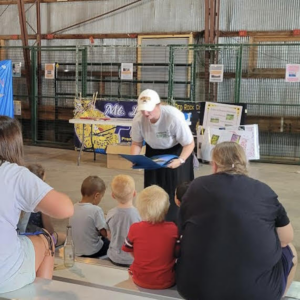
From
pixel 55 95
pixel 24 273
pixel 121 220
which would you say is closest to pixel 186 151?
pixel 121 220

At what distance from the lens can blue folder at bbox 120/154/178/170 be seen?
10.7 ft

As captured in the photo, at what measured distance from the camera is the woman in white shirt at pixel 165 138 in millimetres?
3393

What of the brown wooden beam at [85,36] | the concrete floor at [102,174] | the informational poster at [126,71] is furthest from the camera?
the brown wooden beam at [85,36]

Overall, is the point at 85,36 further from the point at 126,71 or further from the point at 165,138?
the point at 165,138

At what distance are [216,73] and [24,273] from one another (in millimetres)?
7012

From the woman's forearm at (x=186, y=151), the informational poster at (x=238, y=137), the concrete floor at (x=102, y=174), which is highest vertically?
the woman's forearm at (x=186, y=151)

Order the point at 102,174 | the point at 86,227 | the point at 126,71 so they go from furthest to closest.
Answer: the point at 126,71 < the point at 102,174 < the point at 86,227

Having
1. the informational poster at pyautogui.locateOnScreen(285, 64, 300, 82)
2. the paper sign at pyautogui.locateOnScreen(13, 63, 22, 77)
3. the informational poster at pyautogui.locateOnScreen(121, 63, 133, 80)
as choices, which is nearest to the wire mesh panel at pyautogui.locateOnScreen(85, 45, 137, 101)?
the informational poster at pyautogui.locateOnScreen(121, 63, 133, 80)

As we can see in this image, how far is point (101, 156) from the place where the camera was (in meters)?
8.98

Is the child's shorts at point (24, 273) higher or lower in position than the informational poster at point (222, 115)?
Result: lower

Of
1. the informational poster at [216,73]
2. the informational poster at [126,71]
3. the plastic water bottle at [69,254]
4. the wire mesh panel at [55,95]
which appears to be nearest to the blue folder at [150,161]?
the plastic water bottle at [69,254]

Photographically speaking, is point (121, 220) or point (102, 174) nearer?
point (121, 220)

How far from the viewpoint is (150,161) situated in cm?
328

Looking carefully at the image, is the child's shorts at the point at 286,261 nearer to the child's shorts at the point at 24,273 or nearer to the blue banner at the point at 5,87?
the child's shorts at the point at 24,273
